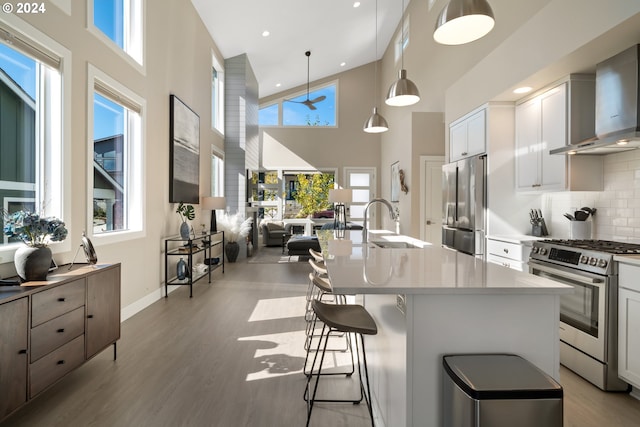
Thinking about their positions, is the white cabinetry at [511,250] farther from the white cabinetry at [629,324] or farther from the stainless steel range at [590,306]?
the white cabinetry at [629,324]

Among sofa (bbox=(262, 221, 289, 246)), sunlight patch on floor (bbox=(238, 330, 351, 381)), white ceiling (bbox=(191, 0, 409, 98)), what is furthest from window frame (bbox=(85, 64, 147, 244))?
sofa (bbox=(262, 221, 289, 246))

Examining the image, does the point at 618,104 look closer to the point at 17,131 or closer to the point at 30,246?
the point at 30,246

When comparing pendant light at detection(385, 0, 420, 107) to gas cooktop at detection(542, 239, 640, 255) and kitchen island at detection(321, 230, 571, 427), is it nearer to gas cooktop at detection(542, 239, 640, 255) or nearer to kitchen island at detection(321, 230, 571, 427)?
Answer: gas cooktop at detection(542, 239, 640, 255)

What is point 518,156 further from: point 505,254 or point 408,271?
point 408,271

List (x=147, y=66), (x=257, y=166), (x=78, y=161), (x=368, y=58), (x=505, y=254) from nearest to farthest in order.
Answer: (x=78, y=161) < (x=505, y=254) < (x=147, y=66) < (x=257, y=166) < (x=368, y=58)

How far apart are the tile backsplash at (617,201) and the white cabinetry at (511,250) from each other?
0.50m

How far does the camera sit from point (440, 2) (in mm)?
6195

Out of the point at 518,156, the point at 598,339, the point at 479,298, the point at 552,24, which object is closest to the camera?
the point at 479,298

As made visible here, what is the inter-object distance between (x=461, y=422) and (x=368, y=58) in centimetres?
1055

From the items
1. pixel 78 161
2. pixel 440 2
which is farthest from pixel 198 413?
pixel 440 2

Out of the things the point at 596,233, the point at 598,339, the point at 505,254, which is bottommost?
the point at 598,339

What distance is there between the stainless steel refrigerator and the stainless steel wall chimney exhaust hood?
4.17 feet

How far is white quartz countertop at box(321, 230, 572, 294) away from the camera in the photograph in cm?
140

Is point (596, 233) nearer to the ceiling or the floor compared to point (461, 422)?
nearer to the ceiling
